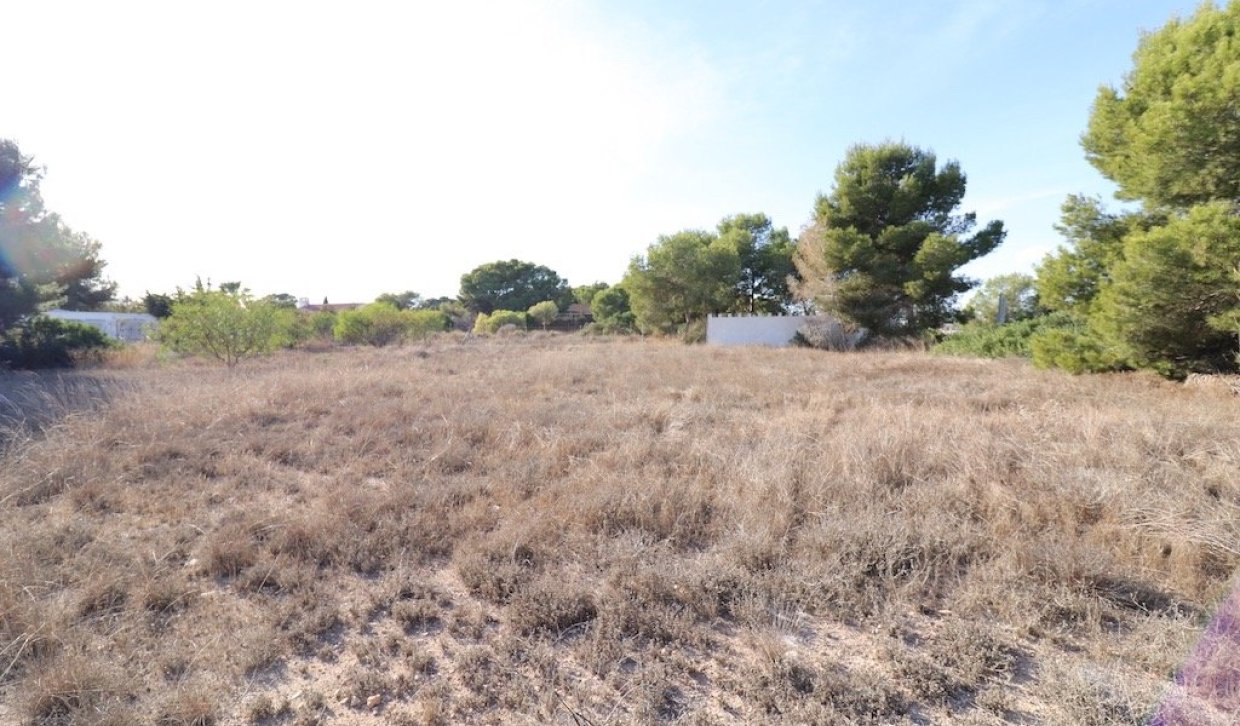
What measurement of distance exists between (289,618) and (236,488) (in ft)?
7.33

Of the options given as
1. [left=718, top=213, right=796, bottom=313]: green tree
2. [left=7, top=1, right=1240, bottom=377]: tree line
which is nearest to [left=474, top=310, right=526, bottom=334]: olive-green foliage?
[left=7, top=1, right=1240, bottom=377]: tree line

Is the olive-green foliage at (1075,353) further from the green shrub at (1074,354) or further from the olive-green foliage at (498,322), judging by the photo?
the olive-green foliage at (498,322)

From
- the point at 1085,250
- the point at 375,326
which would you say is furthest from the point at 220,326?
the point at 1085,250

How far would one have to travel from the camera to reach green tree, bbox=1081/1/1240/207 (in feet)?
19.7

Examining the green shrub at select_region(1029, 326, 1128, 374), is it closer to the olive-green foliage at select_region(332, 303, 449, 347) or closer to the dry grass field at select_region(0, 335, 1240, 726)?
the dry grass field at select_region(0, 335, 1240, 726)

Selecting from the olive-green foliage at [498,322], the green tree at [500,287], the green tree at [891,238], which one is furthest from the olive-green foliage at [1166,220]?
the green tree at [500,287]

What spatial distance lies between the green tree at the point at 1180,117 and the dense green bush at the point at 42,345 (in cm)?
2451

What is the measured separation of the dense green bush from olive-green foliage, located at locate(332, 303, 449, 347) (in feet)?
26.9

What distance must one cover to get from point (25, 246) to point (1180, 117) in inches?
944

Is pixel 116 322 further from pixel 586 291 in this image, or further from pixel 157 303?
pixel 586 291

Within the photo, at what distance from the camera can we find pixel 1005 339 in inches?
554

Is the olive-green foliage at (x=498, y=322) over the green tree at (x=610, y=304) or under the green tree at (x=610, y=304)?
under

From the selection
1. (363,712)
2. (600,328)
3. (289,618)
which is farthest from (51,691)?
(600,328)

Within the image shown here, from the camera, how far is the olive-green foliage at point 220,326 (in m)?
12.0
